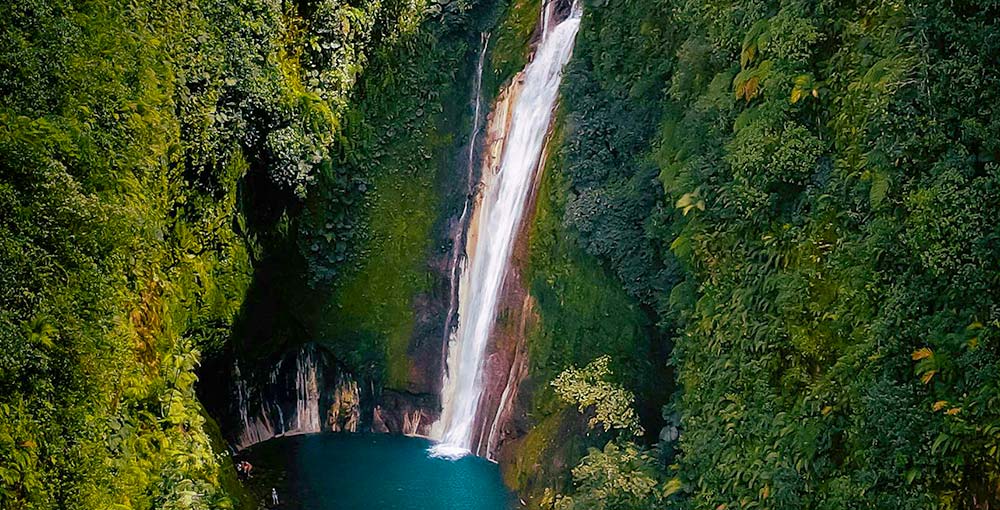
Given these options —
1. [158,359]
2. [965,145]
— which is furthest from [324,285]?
[965,145]

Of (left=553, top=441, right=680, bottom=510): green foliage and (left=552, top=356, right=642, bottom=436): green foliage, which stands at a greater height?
(left=552, top=356, right=642, bottom=436): green foliage

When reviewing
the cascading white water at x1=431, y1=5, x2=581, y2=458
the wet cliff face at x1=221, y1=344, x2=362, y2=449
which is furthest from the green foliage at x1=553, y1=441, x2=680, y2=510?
the wet cliff face at x1=221, y1=344, x2=362, y2=449

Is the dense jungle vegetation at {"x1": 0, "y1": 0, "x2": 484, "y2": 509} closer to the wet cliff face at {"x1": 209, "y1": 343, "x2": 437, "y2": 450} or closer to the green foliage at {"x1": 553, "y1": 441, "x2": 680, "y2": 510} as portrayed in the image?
the wet cliff face at {"x1": 209, "y1": 343, "x2": 437, "y2": 450}

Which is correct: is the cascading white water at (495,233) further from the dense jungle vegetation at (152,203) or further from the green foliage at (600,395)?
the green foliage at (600,395)

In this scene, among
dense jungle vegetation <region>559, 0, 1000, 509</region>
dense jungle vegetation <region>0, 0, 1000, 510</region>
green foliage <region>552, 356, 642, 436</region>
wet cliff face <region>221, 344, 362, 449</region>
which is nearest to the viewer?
dense jungle vegetation <region>559, 0, 1000, 509</region>

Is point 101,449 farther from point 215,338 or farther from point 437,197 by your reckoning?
point 437,197

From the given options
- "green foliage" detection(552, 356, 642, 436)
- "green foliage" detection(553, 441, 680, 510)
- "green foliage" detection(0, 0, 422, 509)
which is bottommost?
"green foliage" detection(553, 441, 680, 510)

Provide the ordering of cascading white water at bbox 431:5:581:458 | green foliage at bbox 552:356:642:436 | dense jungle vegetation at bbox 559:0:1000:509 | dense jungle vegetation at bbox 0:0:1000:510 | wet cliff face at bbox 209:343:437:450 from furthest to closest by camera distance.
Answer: wet cliff face at bbox 209:343:437:450 < cascading white water at bbox 431:5:581:458 < green foliage at bbox 552:356:642:436 < dense jungle vegetation at bbox 0:0:1000:510 < dense jungle vegetation at bbox 559:0:1000:509
